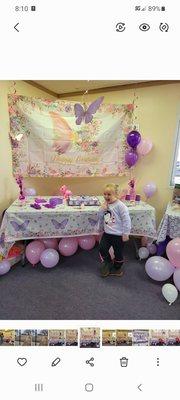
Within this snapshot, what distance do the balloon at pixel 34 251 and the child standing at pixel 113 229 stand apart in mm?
464

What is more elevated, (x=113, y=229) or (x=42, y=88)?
(x=42, y=88)

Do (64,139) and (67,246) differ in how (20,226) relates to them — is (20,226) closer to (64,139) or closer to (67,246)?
(67,246)

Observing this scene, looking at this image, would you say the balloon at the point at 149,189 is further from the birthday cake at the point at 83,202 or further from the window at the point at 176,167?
the birthday cake at the point at 83,202

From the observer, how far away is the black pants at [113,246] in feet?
5.66

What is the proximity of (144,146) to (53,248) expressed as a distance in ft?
3.76

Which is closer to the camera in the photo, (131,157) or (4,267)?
(4,267)

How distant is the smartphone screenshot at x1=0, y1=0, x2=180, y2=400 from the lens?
34cm

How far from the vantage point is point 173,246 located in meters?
1.51

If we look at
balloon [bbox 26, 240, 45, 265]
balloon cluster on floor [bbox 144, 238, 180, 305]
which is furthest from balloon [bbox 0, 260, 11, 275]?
balloon cluster on floor [bbox 144, 238, 180, 305]

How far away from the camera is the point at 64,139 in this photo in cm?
201
